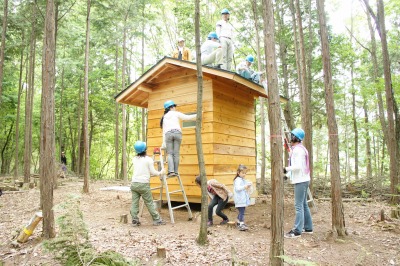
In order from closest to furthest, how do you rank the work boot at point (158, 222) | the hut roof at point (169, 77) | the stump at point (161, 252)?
the stump at point (161, 252), the work boot at point (158, 222), the hut roof at point (169, 77)

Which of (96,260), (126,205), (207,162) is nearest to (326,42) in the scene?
(207,162)

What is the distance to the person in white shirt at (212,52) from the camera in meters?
8.59

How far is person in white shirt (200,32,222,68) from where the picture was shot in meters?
8.59

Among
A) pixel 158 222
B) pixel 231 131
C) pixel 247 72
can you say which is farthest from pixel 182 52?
pixel 158 222

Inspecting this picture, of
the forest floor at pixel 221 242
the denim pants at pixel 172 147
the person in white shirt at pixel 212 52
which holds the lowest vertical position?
the forest floor at pixel 221 242

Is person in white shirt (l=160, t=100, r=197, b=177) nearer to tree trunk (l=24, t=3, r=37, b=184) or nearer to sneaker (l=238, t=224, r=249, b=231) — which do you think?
sneaker (l=238, t=224, r=249, b=231)

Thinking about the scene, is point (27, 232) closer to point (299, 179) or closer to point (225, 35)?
point (299, 179)

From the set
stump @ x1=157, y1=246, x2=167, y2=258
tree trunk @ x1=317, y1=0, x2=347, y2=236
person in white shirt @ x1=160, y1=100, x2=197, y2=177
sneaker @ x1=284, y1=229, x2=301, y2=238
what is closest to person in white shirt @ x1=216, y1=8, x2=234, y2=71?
person in white shirt @ x1=160, y1=100, x2=197, y2=177

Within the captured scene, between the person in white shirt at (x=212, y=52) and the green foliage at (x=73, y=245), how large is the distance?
6100 mm

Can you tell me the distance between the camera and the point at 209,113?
8.18 meters

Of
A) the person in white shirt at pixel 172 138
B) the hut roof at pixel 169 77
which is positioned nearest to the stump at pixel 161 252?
the person in white shirt at pixel 172 138

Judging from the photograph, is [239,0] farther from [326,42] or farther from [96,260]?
[96,260]

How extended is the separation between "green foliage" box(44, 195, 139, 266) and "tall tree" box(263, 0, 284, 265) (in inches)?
77.0

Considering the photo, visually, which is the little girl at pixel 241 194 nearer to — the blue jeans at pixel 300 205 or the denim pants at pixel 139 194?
the blue jeans at pixel 300 205
